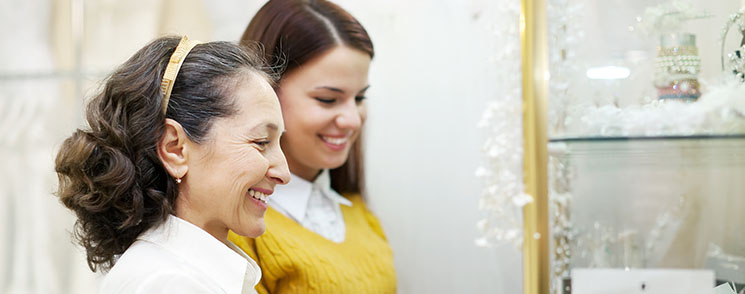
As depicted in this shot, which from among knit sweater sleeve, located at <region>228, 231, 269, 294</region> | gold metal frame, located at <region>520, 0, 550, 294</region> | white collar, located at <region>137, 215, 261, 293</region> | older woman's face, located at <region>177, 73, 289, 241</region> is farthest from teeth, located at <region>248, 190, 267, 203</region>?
gold metal frame, located at <region>520, 0, 550, 294</region>

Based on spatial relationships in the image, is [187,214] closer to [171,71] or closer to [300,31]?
[171,71]

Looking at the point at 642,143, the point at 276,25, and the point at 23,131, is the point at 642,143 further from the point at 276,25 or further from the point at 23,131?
the point at 23,131

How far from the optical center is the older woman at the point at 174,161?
1.08m

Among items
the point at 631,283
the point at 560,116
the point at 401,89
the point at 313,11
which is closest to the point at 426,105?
the point at 401,89

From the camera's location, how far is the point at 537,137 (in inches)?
57.3

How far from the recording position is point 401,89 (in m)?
2.13

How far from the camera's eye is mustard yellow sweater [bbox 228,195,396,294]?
60.1 inches

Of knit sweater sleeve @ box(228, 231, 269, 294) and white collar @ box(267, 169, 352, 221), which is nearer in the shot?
knit sweater sleeve @ box(228, 231, 269, 294)

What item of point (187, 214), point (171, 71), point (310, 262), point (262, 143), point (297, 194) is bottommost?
point (310, 262)

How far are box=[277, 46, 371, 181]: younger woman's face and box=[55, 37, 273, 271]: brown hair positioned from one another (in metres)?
0.50

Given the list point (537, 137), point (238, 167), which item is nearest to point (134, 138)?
point (238, 167)

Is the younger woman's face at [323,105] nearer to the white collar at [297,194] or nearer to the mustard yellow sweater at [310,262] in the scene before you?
the white collar at [297,194]

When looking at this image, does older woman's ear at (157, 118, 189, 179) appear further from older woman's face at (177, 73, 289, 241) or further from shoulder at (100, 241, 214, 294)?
shoulder at (100, 241, 214, 294)

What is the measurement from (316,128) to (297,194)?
6.8 inches
